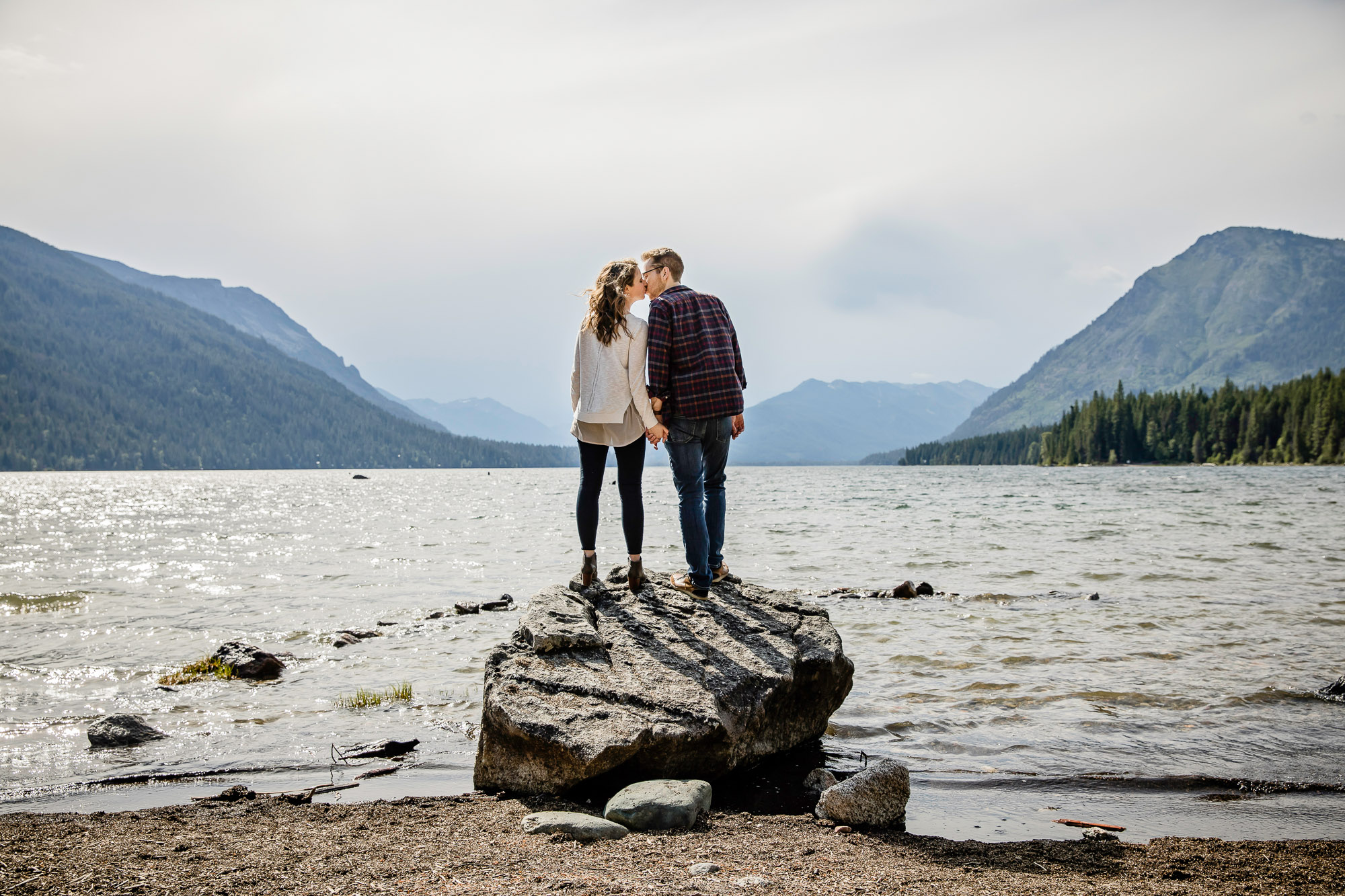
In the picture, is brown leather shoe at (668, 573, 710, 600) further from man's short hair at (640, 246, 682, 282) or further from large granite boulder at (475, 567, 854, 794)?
man's short hair at (640, 246, 682, 282)

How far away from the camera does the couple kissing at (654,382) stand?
7773 mm

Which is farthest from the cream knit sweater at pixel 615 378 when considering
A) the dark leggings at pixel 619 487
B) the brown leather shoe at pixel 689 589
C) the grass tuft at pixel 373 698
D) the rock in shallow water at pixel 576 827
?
the grass tuft at pixel 373 698

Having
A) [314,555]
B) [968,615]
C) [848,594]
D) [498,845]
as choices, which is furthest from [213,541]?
[498,845]

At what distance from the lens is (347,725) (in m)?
8.55

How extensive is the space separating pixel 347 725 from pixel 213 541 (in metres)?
28.2

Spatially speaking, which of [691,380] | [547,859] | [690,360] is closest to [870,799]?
[547,859]

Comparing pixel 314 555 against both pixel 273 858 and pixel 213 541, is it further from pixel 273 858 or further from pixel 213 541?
pixel 273 858

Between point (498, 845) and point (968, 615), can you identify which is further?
point (968, 615)

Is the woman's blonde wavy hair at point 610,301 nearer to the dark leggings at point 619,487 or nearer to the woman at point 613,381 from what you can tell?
the woman at point 613,381

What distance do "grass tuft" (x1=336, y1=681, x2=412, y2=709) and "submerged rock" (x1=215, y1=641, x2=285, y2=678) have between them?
6.26 feet

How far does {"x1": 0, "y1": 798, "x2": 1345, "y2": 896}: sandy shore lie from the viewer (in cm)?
432

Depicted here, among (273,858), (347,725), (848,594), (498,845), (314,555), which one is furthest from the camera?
(314,555)

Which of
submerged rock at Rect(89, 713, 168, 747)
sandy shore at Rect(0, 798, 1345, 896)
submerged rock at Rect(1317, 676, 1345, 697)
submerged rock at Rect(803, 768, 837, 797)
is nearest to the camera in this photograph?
Result: sandy shore at Rect(0, 798, 1345, 896)

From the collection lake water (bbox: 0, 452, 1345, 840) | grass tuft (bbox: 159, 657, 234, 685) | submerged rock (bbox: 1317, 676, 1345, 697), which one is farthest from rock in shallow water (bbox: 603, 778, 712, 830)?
submerged rock (bbox: 1317, 676, 1345, 697)
